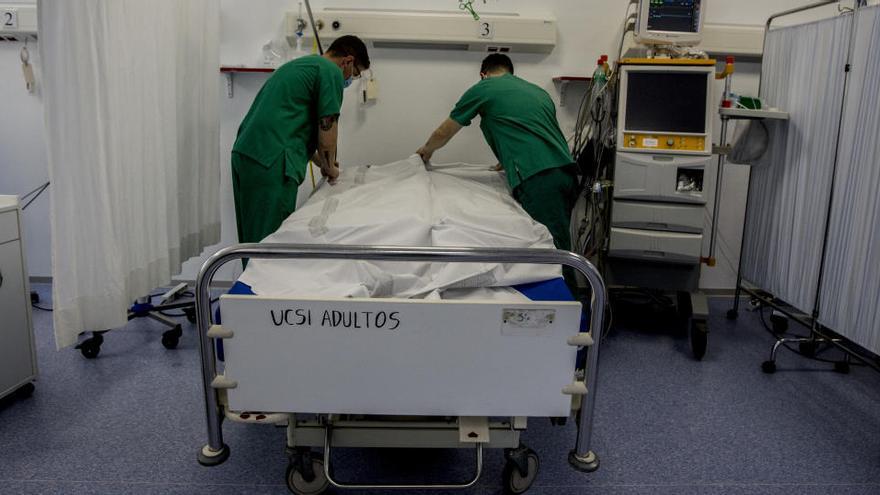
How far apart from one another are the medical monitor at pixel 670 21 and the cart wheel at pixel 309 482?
8.77ft

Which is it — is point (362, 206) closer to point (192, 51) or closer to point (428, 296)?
point (428, 296)

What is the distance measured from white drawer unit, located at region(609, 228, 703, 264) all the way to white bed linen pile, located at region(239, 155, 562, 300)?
818mm

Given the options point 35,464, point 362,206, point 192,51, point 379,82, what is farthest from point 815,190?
point 35,464

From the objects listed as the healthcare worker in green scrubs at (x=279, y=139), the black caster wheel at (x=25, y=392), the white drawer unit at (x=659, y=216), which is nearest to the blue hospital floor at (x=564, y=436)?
the black caster wheel at (x=25, y=392)

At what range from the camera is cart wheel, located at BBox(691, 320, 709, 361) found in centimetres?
298

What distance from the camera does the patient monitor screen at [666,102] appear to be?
3055 millimetres

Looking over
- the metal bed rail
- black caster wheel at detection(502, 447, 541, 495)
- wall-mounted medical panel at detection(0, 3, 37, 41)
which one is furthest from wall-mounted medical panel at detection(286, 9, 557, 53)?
black caster wheel at detection(502, 447, 541, 495)

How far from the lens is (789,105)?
9.99ft

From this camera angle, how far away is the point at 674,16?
315cm

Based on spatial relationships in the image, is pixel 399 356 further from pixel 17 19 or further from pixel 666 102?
pixel 17 19

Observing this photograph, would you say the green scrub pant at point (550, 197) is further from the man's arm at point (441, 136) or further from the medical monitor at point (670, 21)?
the medical monitor at point (670, 21)

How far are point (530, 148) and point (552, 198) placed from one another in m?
0.26

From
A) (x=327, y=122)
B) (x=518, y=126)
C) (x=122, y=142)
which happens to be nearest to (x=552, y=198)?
(x=518, y=126)

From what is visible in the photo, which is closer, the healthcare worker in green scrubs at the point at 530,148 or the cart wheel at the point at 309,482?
the cart wheel at the point at 309,482
